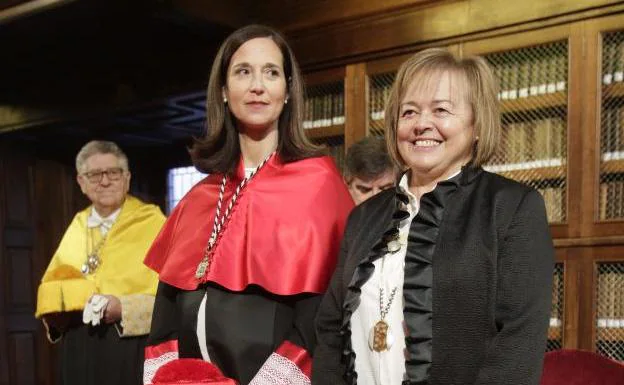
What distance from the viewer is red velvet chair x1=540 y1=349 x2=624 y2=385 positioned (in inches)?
70.1

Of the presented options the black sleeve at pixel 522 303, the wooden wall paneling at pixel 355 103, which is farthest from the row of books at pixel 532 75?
the black sleeve at pixel 522 303

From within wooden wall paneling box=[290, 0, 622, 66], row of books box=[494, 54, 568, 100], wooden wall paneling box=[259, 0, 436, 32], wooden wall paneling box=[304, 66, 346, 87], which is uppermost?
wooden wall paneling box=[259, 0, 436, 32]

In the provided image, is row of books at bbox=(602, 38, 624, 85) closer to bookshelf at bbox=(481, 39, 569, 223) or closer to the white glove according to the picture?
bookshelf at bbox=(481, 39, 569, 223)

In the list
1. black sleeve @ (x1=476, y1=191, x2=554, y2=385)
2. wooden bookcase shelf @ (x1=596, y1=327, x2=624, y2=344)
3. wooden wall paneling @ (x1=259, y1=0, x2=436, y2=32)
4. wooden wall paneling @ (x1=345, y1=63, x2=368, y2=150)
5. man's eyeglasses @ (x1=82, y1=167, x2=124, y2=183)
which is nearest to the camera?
black sleeve @ (x1=476, y1=191, x2=554, y2=385)

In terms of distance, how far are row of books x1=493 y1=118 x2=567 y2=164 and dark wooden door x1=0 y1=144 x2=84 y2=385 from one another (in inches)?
195

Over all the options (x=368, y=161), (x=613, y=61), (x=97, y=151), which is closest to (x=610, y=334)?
(x=613, y=61)

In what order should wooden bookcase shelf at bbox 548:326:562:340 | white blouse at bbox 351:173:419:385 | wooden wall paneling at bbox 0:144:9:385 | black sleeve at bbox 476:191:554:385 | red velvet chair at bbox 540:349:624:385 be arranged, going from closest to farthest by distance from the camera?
black sleeve at bbox 476:191:554:385
white blouse at bbox 351:173:419:385
red velvet chair at bbox 540:349:624:385
wooden bookcase shelf at bbox 548:326:562:340
wooden wall paneling at bbox 0:144:9:385

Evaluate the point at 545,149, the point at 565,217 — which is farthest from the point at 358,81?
the point at 565,217

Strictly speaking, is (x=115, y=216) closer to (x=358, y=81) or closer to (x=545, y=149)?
(x=358, y=81)

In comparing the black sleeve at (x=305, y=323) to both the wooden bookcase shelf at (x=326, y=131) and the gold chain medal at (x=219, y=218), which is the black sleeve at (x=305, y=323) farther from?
the wooden bookcase shelf at (x=326, y=131)

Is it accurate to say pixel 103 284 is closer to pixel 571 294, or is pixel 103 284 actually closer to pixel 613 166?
pixel 571 294

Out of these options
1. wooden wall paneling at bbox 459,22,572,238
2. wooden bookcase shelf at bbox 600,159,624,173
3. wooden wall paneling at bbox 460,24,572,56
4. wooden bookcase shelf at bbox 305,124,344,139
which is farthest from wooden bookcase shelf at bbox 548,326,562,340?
wooden bookcase shelf at bbox 305,124,344,139

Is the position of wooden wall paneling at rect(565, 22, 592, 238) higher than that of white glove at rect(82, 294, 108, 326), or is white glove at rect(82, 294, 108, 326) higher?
wooden wall paneling at rect(565, 22, 592, 238)

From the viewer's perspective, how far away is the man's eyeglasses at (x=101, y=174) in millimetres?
3646
